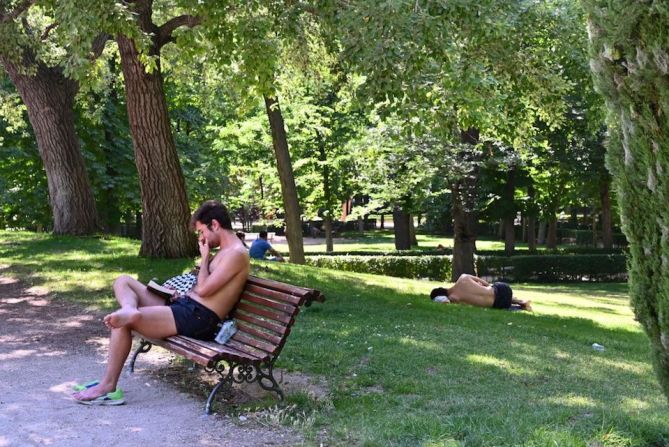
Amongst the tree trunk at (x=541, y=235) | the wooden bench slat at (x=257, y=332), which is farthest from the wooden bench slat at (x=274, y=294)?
the tree trunk at (x=541, y=235)

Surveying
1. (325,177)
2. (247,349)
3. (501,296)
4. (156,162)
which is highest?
(325,177)

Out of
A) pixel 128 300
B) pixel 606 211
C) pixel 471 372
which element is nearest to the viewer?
pixel 128 300

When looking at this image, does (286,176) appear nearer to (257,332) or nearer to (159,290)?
(159,290)

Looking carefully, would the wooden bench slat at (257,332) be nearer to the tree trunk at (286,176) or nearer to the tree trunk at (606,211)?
the tree trunk at (286,176)

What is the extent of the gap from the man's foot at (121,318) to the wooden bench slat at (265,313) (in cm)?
88

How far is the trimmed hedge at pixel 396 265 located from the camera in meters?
26.5

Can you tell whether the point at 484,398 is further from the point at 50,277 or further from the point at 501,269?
the point at 501,269

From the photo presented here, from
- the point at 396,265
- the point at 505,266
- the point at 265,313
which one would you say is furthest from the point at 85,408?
the point at 505,266

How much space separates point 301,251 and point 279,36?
886 cm

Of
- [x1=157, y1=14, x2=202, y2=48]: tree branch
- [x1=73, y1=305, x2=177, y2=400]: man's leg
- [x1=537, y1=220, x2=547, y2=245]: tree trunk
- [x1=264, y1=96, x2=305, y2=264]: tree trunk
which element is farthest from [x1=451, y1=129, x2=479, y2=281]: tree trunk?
[x1=537, y1=220, x2=547, y2=245]: tree trunk

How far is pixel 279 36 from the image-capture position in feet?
35.2

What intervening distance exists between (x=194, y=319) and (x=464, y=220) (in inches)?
611

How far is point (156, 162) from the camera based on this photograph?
1266 centimetres

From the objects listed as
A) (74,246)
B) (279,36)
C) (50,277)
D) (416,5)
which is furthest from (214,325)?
(74,246)
